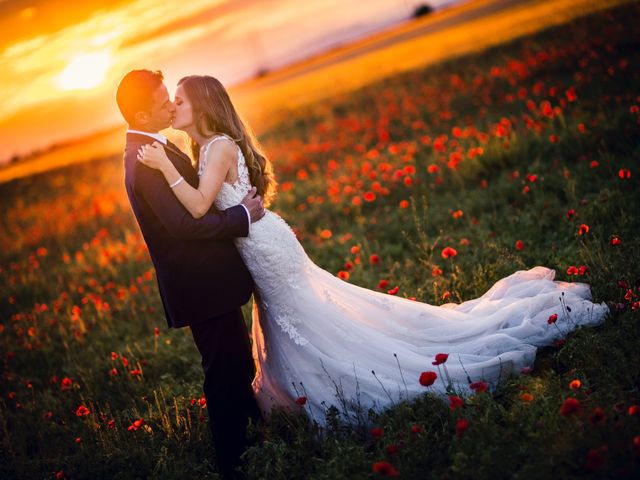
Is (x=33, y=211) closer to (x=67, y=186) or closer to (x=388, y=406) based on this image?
(x=67, y=186)

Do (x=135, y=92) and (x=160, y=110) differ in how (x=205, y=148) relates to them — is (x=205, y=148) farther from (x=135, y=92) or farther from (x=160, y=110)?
(x=135, y=92)

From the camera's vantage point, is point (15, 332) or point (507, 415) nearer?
point (507, 415)

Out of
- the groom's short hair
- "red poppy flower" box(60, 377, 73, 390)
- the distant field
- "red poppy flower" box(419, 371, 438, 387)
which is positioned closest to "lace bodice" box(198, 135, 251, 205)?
the groom's short hair

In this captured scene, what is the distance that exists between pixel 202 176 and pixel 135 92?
0.73 m

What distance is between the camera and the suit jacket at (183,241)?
3.25 meters

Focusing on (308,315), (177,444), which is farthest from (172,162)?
(177,444)

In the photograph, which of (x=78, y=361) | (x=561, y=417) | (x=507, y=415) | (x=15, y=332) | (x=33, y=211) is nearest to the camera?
A: (x=561, y=417)

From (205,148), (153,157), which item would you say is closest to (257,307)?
(205,148)

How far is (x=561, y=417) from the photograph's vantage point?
280cm

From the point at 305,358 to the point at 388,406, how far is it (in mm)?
716

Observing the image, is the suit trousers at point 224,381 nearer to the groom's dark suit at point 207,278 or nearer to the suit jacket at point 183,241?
the groom's dark suit at point 207,278

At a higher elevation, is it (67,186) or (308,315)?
(67,186)

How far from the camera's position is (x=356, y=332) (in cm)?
380

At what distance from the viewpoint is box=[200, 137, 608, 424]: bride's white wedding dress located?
360cm
